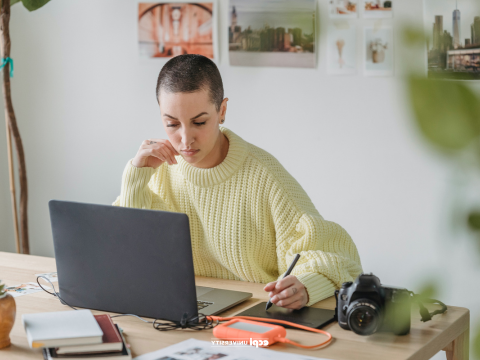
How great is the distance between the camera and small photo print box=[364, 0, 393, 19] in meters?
2.26

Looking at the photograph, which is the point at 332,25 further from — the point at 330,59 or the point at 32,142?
the point at 32,142

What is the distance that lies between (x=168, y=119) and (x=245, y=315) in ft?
1.71

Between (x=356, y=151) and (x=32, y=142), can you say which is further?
(x=32, y=142)

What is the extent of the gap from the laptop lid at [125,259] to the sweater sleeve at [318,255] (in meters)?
0.28

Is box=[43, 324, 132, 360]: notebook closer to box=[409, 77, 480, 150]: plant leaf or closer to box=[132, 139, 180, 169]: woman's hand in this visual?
box=[132, 139, 180, 169]: woman's hand

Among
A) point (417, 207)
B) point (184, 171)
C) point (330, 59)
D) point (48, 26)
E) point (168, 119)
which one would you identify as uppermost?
point (48, 26)

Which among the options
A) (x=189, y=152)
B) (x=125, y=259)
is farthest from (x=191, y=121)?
(x=125, y=259)

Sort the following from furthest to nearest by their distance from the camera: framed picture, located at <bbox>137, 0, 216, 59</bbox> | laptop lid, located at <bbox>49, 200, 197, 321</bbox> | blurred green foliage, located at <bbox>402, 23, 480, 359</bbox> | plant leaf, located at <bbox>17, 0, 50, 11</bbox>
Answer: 1. framed picture, located at <bbox>137, 0, 216, 59</bbox>
2. plant leaf, located at <bbox>17, 0, 50, 11</bbox>
3. laptop lid, located at <bbox>49, 200, 197, 321</bbox>
4. blurred green foliage, located at <bbox>402, 23, 480, 359</bbox>

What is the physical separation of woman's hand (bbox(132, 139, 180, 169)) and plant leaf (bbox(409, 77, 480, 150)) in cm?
134

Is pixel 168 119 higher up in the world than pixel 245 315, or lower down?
Answer: higher up

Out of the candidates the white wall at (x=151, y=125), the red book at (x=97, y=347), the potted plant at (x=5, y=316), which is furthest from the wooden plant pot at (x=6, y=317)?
the white wall at (x=151, y=125)

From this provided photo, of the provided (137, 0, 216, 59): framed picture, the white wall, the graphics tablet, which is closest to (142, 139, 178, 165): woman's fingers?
the graphics tablet

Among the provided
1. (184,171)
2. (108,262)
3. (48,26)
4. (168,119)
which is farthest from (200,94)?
(48,26)

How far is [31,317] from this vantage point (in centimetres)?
98
